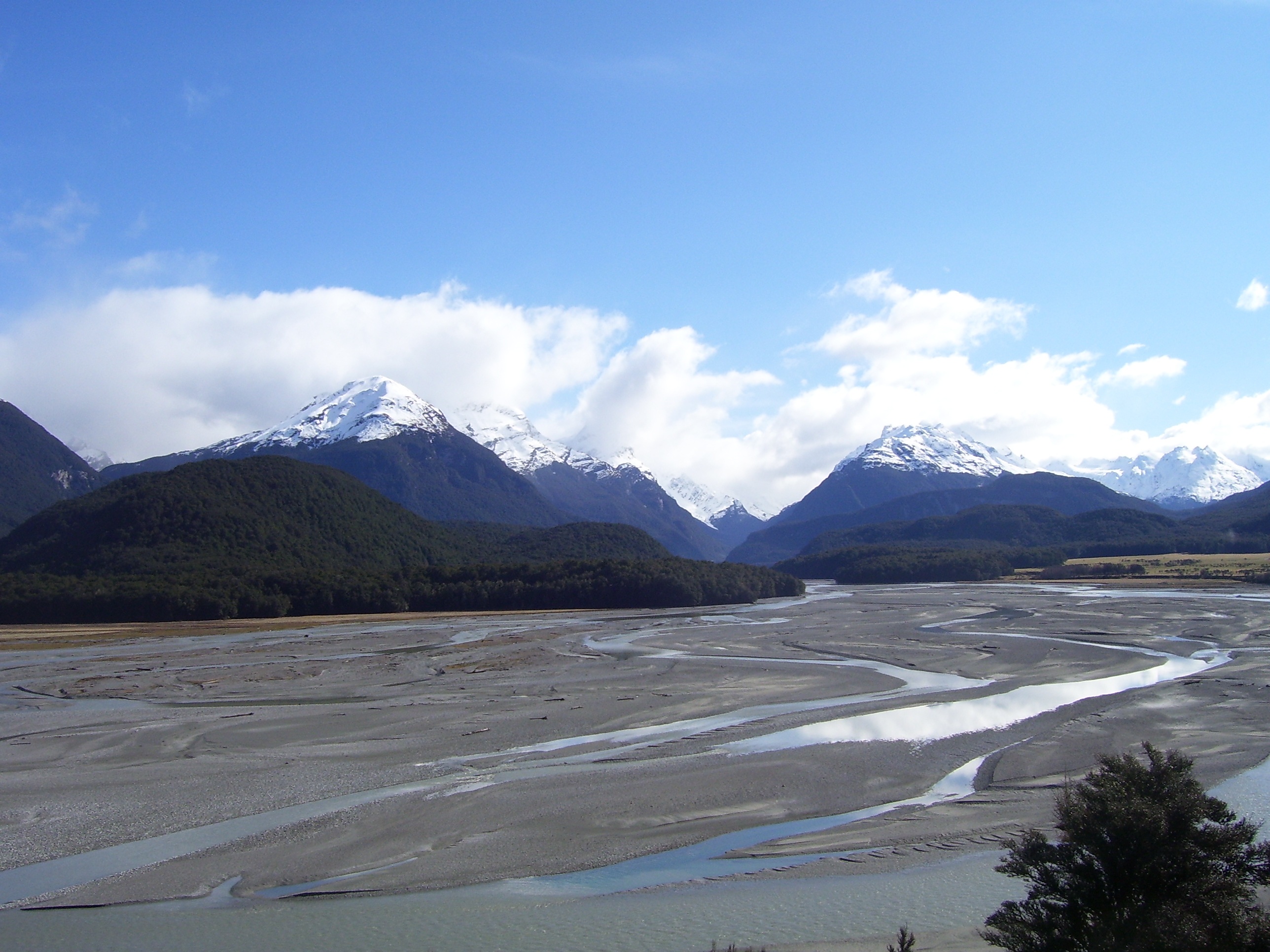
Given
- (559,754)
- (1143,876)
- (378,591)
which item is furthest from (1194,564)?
(1143,876)

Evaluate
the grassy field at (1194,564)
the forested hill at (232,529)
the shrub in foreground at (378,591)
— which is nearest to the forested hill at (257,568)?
the shrub in foreground at (378,591)

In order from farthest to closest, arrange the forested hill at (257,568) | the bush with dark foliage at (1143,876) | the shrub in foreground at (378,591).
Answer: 1. the forested hill at (257,568)
2. the shrub in foreground at (378,591)
3. the bush with dark foliage at (1143,876)

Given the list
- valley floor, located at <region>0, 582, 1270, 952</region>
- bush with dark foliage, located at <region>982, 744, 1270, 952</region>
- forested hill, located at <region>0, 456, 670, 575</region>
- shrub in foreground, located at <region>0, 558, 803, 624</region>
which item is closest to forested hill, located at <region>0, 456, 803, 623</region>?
shrub in foreground, located at <region>0, 558, 803, 624</region>

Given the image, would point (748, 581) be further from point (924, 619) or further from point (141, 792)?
point (141, 792)

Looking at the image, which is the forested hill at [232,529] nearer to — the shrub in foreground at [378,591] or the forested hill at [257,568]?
the forested hill at [257,568]

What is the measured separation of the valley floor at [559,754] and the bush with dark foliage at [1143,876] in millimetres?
3022

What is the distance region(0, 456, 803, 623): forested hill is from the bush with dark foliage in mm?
114392

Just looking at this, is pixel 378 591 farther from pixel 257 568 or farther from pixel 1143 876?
pixel 1143 876

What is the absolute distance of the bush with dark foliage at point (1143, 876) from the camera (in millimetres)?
9703

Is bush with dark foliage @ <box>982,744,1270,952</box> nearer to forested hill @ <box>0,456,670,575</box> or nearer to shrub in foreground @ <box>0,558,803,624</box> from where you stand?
shrub in foreground @ <box>0,558,803,624</box>

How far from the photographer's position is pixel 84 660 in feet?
185

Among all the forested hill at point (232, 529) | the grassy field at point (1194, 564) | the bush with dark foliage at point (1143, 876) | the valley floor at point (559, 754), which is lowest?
the grassy field at point (1194, 564)

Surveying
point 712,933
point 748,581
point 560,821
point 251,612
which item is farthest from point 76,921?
point 748,581

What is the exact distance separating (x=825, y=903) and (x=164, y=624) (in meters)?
103
